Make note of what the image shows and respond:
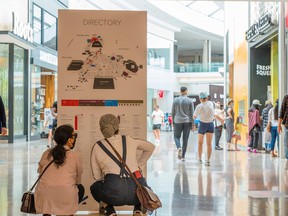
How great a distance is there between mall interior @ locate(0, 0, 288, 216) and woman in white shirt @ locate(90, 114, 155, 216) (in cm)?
73

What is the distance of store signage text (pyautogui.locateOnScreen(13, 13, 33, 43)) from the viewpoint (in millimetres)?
18172

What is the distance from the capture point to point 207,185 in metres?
7.49

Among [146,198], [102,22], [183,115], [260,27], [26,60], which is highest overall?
[260,27]

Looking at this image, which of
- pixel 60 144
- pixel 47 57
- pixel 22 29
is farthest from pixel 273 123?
pixel 47 57

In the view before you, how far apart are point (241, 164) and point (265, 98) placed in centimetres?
576

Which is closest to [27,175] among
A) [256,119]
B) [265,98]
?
[256,119]

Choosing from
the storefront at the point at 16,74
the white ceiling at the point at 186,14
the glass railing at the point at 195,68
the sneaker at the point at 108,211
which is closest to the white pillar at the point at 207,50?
the white ceiling at the point at 186,14

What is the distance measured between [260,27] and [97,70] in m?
9.77

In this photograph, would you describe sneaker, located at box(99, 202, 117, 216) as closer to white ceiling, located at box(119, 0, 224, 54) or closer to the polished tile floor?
the polished tile floor

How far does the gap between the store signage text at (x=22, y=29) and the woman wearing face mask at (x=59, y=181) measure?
14502mm

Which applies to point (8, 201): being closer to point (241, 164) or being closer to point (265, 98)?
point (241, 164)

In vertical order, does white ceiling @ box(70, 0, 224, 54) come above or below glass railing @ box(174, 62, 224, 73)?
above

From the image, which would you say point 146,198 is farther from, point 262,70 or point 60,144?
point 262,70

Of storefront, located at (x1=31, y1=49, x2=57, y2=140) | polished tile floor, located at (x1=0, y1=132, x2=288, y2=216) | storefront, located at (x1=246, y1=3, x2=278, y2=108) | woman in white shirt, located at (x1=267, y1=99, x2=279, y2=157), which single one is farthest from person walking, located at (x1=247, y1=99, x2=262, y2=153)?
storefront, located at (x1=31, y1=49, x2=57, y2=140)
